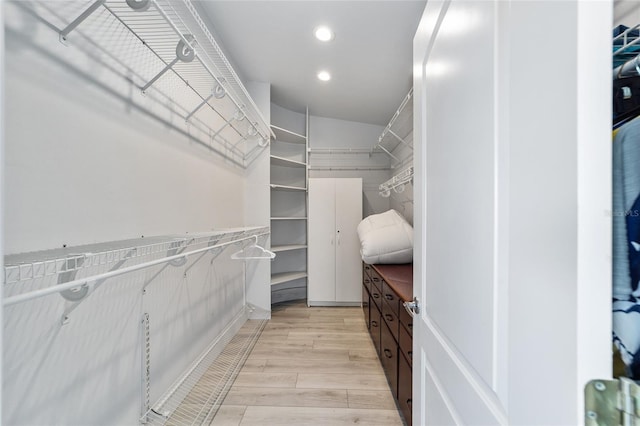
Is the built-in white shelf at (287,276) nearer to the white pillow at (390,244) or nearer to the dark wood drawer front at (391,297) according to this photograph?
the white pillow at (390,244)

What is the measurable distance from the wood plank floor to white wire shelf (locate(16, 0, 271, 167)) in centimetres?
183

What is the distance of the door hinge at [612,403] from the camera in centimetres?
29

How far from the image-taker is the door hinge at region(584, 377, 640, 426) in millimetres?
291

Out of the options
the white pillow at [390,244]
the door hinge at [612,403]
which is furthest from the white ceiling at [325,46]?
the door hinge at [612,403]

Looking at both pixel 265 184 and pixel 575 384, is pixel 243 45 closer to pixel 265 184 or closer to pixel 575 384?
pixel 265 184

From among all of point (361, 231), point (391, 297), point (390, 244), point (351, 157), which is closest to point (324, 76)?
point (351, 157)

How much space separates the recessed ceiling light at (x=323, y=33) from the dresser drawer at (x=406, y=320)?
2057 millimetres

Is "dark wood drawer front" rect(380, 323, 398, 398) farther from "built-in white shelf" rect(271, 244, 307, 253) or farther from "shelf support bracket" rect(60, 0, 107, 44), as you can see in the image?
"shelf support bracket" rect(60, 0, 107, 44)

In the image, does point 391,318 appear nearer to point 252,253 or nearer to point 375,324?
point 375,324

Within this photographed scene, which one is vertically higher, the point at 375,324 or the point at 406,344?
the point at 406,344

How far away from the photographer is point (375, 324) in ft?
7.30

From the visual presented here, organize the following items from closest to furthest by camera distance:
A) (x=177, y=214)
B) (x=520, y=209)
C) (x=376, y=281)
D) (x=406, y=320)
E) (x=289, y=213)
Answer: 1. (x=520, y=209)
2. (x=406, y=320)
3. (x=177, y=214)
4. (x=376, y=281)
5. (x=289, y=213)

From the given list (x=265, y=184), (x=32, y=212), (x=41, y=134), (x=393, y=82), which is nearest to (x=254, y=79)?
(x=265, y=184)

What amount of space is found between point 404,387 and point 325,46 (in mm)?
2538
